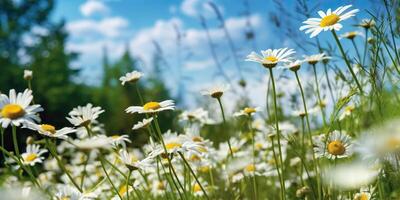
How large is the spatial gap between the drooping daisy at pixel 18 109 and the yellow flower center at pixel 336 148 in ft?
2.63

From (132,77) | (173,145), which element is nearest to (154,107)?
(173,145)

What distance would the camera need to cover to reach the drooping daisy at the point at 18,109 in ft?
4.43

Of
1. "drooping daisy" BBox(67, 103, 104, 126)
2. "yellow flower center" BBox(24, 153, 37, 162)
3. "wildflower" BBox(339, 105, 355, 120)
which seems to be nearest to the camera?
"drooping daisy" BBox(67, 103, 104, 126)

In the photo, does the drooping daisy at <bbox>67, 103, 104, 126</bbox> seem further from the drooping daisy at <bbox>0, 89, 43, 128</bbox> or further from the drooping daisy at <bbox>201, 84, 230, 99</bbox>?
the drooping daisy at <bbox>201, 84, 230, 99</bbox>

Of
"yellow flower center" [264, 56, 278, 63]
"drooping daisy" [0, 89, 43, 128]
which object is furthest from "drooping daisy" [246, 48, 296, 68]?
"drooping daisy" [0, 89, 43, 128]

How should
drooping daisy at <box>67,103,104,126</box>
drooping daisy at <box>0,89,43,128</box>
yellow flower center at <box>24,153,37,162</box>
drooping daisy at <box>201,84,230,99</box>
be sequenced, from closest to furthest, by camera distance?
drooping daisy at <box>0,89,43,128</box>, drooping daisy at <box>67,103,104,126</box>, drooping daisy at <box>201,84,230,99</box>, yellow flower center at <box>24,153,37,162</box>

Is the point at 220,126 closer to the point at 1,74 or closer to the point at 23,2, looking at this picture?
the point at 1,74

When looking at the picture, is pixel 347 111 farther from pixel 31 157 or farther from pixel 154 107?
pixel 31 157

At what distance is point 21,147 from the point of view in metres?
11.6

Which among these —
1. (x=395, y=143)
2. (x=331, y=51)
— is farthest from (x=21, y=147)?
(x=395, y=143)

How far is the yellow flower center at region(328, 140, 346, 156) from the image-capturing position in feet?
5.14

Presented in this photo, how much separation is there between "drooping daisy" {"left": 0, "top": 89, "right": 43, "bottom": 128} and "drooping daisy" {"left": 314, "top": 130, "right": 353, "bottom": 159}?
782mm

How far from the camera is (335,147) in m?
1.57

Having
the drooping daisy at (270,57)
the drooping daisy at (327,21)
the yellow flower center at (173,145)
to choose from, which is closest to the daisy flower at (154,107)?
the yellow flower center at (173,145)
